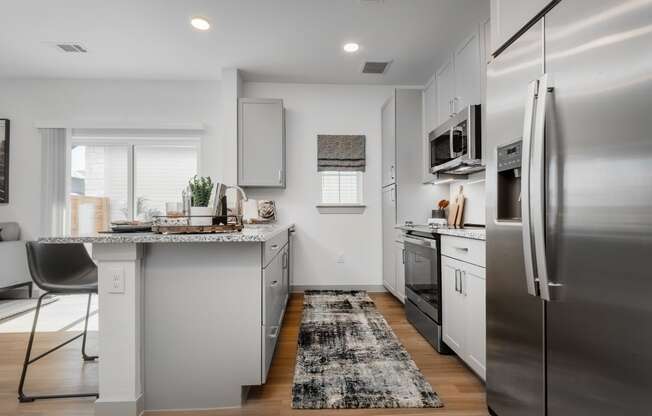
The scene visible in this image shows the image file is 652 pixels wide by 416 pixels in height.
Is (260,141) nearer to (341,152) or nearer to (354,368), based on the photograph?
(341,152)

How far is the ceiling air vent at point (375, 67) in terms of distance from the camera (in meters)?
3.87

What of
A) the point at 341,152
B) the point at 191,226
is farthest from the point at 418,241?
the point at 341,152

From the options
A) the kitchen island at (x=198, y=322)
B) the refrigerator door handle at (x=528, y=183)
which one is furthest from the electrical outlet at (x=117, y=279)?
the refrigerator door handle at (x=528, y=183)

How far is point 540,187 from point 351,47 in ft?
9.55

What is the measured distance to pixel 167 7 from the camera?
9.30ft

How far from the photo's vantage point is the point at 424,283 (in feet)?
8.87

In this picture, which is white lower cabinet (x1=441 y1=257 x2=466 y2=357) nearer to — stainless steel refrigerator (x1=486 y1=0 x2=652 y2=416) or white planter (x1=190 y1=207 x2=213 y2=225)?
stainless steel refrigerator (x1=486 y1=0 x2=652 y2=416)

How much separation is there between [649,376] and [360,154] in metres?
3.83

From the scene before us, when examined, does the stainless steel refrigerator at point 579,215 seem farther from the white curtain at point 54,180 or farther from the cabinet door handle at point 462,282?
the white curtain at point 54,180

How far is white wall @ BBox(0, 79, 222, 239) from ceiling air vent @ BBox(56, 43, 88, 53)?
78 centimetres

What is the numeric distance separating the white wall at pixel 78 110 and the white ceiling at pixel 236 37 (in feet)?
0.54

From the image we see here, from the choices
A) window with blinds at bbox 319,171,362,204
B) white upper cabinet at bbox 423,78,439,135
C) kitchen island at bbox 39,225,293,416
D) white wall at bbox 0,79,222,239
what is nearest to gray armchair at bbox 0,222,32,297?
white wall at bbox 0,79,222,239

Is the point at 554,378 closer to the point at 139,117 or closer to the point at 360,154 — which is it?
the point at 360,154

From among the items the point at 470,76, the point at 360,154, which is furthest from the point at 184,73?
the point at 470,76
